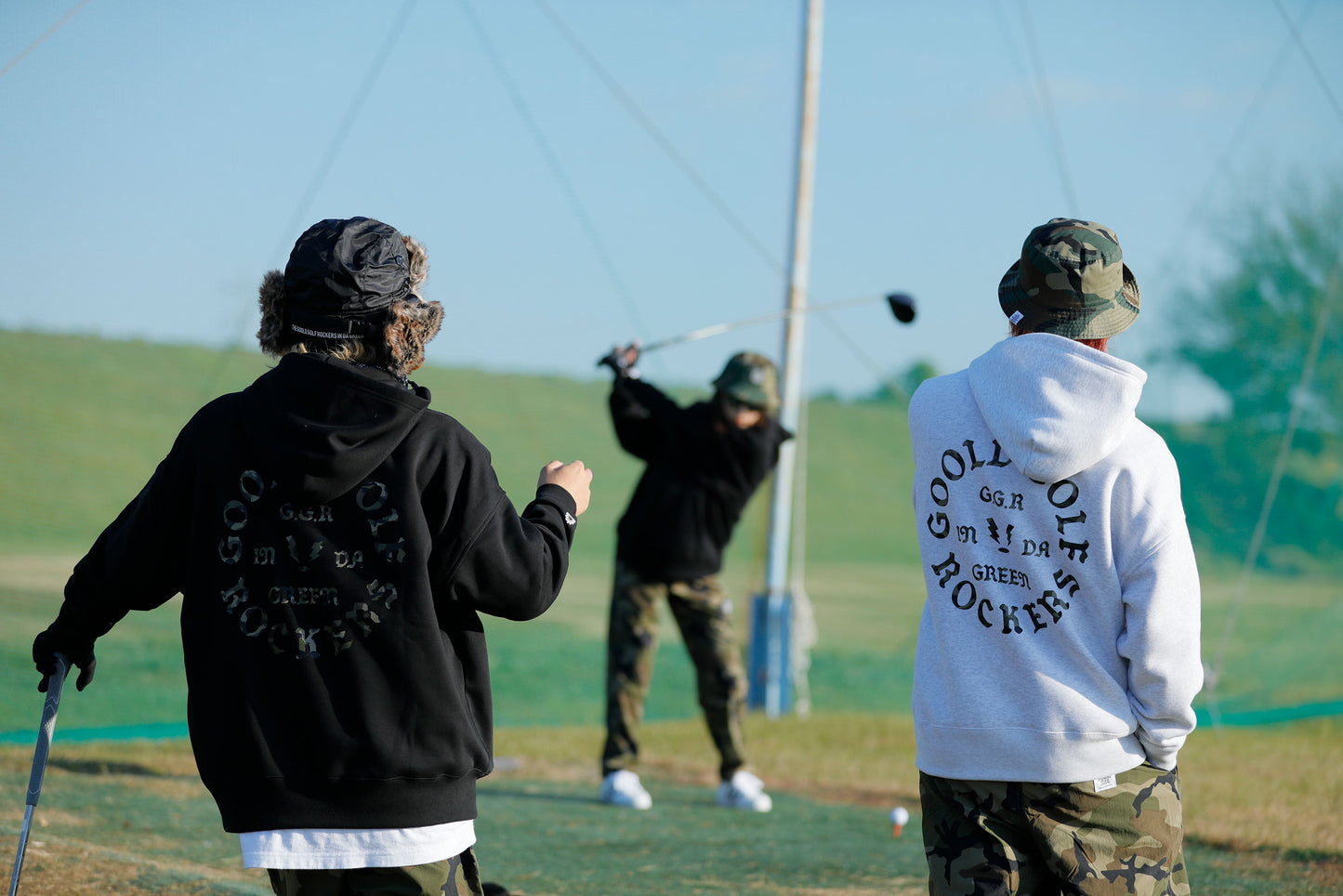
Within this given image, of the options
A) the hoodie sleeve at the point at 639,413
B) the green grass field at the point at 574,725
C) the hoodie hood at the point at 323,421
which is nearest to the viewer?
the hoodie hood at the point at 323,421

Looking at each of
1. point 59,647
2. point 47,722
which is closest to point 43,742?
point 47,722

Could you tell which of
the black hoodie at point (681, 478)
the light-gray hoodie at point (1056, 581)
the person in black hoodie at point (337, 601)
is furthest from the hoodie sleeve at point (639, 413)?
the person in black hoodie at point (337, 601)

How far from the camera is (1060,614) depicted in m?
2.15

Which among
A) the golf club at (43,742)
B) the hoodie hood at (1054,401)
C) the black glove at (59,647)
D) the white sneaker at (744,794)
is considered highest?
the hoodie hood at (1054,401)

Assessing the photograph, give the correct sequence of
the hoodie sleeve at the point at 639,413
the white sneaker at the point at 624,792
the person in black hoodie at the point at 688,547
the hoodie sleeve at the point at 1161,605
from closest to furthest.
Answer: the hoodie sleeve at the point at 1161,605 < the white sneaker at the point at 624,792 < the person in black hoodie at the point at 688,547 < the hoodie sleeve at the point at 639,413

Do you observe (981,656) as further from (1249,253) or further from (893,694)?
(1249,253)

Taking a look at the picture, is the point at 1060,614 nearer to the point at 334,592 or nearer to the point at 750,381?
the point at 334,592

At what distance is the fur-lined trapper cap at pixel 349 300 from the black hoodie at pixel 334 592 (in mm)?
97

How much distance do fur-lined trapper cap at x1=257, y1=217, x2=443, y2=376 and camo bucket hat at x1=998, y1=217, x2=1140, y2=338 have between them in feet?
3.39

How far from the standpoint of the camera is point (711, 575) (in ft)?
19.4

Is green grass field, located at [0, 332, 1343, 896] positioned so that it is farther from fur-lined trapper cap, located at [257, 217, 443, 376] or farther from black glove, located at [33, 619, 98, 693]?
fur-lined trapper cap, located at [257, 217, 443, 376]

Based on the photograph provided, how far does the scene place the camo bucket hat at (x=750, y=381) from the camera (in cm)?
584

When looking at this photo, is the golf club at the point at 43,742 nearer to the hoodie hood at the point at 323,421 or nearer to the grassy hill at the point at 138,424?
the hoodie hood at the point at 323,421

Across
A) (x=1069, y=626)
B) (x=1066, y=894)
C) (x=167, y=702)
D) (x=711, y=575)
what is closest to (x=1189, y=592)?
(x=1069, y=626)
